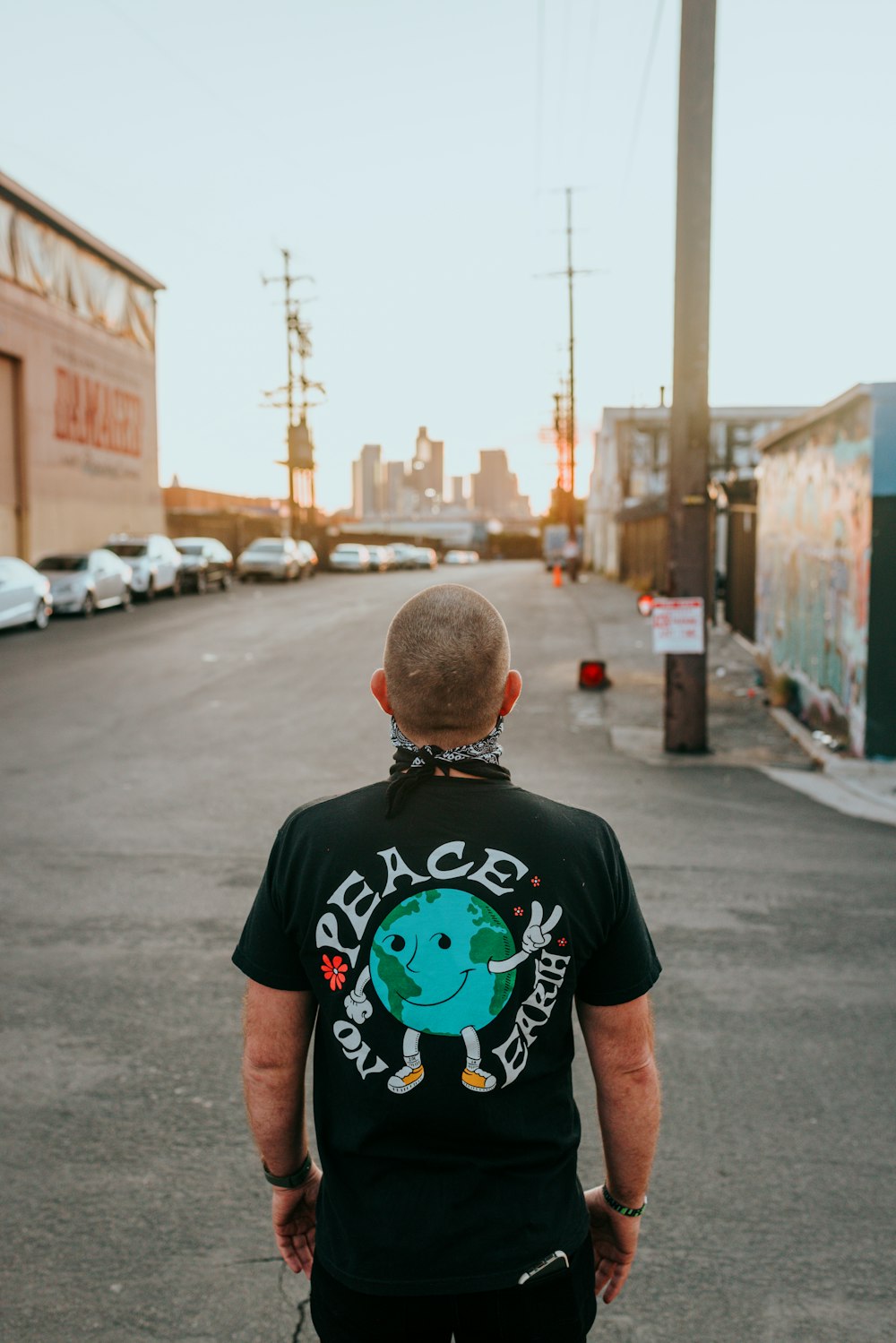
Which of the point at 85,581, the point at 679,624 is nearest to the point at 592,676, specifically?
the point at 679,624

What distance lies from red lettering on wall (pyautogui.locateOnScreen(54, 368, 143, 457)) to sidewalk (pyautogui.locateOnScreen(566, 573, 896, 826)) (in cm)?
2076

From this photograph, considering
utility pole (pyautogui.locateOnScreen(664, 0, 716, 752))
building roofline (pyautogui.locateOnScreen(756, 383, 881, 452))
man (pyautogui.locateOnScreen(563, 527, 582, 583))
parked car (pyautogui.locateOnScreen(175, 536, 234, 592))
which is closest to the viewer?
building roofline (pyautogui.locateOnScreen(756, 383, 881, 452))

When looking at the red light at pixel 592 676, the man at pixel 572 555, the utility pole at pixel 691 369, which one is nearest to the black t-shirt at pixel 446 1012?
the utility pole at pixel 691 369

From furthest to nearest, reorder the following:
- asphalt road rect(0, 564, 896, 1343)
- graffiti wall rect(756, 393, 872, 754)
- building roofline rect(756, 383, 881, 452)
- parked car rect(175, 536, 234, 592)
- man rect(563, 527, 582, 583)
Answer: man rect(563, 527, 582, 583) → parked car rect(175, 536, 234, 592) → graffiti wall rect(756, 393, 872, 754) → building roofline rect(756, 383, 881, 452) → asphalt road rect(0, 564, 896, 1343)

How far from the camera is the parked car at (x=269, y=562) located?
42.2m

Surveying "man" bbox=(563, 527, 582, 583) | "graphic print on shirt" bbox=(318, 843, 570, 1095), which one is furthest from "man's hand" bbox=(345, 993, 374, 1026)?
"man" bbox=(563, 527, 582, 583)

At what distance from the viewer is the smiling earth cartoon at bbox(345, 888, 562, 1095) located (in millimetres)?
1871

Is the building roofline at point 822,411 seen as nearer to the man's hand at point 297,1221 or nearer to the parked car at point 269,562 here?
the man's hand at point 297,1221

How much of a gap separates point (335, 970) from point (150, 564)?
3046 cm

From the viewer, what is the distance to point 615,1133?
2117 mm

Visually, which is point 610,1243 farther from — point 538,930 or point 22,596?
point 22,596

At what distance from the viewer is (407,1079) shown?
1884mm

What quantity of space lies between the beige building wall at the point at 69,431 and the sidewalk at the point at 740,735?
18.8 m

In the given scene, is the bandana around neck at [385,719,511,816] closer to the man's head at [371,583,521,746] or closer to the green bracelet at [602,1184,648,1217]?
the man's head at [371,583,521,746]
